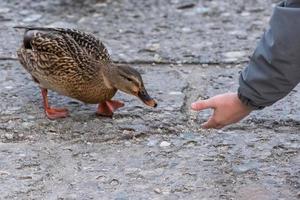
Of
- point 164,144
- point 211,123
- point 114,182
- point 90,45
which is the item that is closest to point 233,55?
point 90,45

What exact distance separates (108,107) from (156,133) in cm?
34

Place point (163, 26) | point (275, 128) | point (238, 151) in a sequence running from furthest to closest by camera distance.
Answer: point (163, 26) → point (275, 128) → point (238, 151)

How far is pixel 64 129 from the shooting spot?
3820 millimetres

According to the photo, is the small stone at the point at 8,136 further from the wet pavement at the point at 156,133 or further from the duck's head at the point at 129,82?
the duck's head at the point at 129,82

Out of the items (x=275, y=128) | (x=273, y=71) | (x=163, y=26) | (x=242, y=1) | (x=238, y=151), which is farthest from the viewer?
(x=242, y=1)

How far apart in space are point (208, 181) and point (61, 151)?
71 cm

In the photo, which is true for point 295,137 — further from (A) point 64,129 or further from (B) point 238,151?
(A) point 64,129

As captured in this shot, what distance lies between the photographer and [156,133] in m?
3.75

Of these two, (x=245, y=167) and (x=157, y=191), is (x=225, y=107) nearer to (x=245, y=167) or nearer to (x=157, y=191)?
(x=245, y=167)

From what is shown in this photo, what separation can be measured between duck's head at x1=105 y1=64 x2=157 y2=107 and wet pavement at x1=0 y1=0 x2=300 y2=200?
0.13m

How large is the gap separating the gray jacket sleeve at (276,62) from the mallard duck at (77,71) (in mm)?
816

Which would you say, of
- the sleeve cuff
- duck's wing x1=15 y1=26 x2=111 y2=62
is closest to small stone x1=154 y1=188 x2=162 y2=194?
the sleeve cuff

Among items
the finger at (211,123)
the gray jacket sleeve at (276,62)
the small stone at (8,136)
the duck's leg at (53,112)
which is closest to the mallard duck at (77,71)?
the duck's leg at (53,112)

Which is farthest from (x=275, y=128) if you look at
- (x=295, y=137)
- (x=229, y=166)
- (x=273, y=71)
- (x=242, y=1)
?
(x=242, y=1)
